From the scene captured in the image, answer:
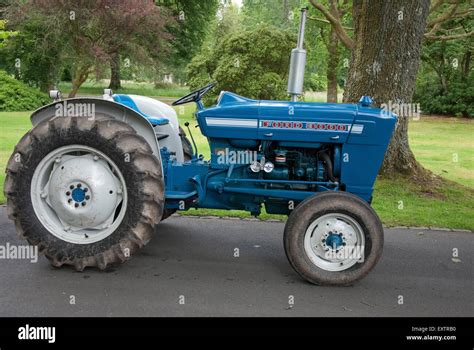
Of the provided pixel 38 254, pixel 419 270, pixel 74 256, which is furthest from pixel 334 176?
pixel 38 254

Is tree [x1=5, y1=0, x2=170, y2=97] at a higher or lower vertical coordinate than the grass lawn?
higher

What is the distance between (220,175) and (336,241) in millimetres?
1270

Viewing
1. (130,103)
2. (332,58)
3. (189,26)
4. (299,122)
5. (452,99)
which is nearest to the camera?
(299,122)

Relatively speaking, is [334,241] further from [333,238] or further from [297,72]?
[297,72]

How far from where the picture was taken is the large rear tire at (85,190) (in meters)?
4.39

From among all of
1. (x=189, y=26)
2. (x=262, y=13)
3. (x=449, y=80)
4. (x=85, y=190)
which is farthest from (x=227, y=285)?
(x=262, y=13)

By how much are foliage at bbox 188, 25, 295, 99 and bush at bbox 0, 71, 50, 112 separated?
9522mm

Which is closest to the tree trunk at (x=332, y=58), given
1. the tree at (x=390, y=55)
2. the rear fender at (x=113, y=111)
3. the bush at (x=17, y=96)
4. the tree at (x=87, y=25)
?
the tree at (x=87, y=25)

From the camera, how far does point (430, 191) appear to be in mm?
8320

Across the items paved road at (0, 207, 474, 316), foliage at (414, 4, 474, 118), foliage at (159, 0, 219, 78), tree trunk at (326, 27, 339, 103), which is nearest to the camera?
paved road at (0, 207, 474, 316)

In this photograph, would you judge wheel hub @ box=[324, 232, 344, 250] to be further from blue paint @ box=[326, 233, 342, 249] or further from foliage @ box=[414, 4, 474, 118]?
foliage @ box=[414, 4, 474, 118]

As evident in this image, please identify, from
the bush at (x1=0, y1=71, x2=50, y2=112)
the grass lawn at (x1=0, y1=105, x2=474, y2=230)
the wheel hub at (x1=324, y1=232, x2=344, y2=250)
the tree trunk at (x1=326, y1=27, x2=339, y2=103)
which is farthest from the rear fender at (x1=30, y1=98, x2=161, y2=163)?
the tree trunk at (x1=326, y1=27, x2=339, y2=103)

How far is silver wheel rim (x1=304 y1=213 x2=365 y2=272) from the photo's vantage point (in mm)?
4387

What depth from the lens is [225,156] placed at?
4.80 metres
